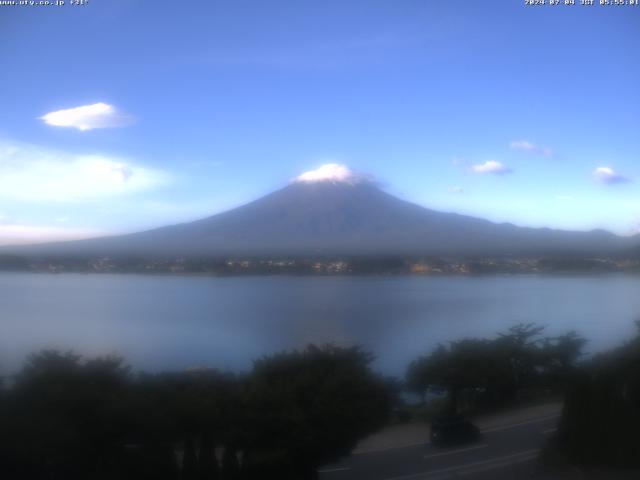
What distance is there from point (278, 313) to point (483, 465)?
2.56m

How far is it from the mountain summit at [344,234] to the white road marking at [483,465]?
102 inches

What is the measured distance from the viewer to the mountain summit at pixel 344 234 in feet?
25.2

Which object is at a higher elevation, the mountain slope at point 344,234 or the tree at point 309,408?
the mountain slope at point 344,234

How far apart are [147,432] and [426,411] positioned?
281 centimetres

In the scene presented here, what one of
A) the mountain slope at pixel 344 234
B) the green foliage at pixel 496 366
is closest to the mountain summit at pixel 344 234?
the mountain slope at pixel 344 234

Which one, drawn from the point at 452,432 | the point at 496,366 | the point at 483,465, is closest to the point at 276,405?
the point at 452,432

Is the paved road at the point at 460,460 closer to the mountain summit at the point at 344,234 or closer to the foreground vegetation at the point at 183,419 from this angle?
the foreground vegetation at the point at 183,419

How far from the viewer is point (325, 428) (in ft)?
19.9

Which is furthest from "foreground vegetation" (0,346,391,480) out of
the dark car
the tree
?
the dark car

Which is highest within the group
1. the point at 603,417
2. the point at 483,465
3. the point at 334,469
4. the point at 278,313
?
the point at 278,313

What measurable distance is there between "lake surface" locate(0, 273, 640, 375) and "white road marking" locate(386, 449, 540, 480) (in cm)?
107

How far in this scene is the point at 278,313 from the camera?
703 cm

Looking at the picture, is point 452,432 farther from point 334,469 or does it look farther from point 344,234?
point 344,234

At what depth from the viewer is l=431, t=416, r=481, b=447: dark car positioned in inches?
248
